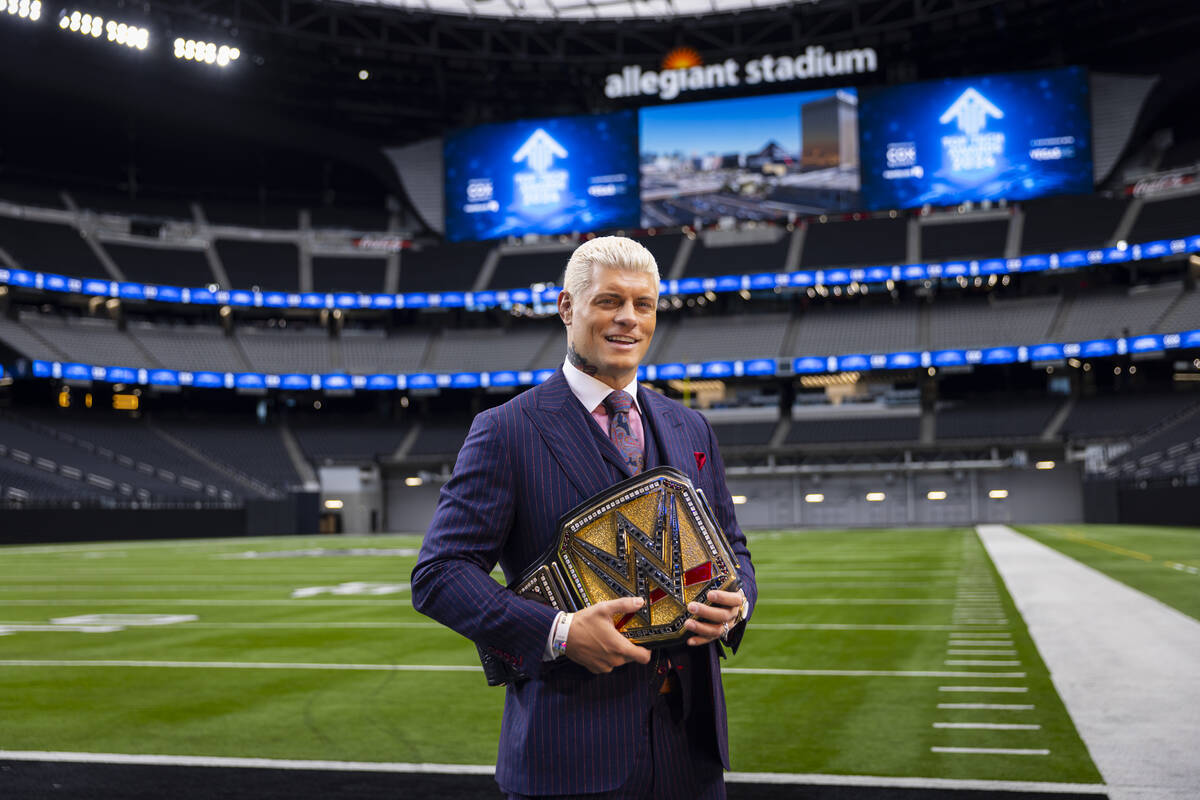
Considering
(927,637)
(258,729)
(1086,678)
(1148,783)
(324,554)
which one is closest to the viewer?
(1148,783)

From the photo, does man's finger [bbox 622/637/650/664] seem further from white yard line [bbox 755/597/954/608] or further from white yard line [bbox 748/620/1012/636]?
white yard line [bbox 755/597/954/608]

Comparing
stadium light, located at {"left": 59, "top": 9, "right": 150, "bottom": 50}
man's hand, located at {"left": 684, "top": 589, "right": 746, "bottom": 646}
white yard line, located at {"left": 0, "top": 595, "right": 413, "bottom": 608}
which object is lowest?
white yard line, located at {"left": 0, "top": 595, "right": 413, "bottom": 608}

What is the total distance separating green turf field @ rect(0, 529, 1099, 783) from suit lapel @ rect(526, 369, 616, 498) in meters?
3.41

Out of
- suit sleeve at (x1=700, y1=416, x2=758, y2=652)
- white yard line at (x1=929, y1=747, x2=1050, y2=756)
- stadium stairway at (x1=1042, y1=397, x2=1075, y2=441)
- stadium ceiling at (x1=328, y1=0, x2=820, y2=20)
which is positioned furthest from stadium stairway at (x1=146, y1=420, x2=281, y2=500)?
suit sleeve at (x1=700, y1=416, x2=758, y2=652)

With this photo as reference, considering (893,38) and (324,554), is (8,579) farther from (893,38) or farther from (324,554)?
(893,38)

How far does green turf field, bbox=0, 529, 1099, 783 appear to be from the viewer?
5.96 m

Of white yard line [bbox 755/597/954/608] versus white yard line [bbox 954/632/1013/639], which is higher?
white yard line [bbox 954/632/1013/639]

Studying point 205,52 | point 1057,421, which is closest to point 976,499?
point 1057,421

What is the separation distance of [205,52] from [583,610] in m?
46.0

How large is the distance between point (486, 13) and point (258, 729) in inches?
1746

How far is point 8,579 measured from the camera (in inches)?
761

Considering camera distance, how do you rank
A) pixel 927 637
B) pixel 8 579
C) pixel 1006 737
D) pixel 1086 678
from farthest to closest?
pixel 8 579 < pixel 927 637 < pixel 1086 678 < pixel 1006 737

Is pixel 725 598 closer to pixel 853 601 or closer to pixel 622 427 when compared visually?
pixel 622 427

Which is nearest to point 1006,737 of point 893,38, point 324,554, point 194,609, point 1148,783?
point 1148,783
